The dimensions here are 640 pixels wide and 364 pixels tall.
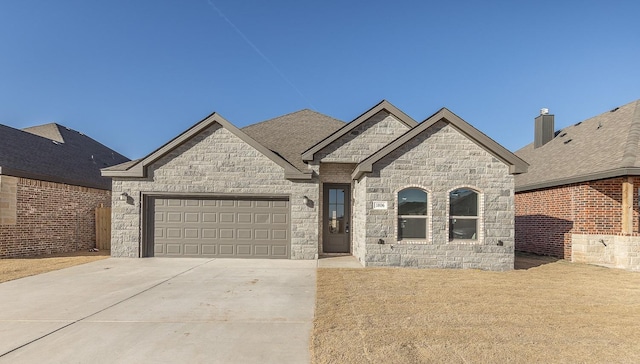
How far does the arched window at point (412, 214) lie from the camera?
10.6 m

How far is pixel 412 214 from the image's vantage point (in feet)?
34.8

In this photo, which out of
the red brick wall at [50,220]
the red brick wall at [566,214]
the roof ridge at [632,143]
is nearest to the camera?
the roof ridge at [632,143]

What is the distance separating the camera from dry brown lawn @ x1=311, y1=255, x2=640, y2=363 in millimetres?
4363

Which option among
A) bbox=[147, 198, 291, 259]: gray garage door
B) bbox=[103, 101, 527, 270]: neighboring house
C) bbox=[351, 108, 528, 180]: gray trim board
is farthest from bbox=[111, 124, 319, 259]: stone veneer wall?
bbox=[351, 108, 528, 180]: gray trim board

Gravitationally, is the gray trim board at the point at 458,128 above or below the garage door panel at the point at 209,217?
above

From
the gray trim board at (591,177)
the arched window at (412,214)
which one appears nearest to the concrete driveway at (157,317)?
the arched window at (412,214)

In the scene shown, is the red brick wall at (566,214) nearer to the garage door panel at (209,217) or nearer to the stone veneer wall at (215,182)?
the stone veneer wall at (215,182)

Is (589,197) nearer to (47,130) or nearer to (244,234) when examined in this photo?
(244,234)

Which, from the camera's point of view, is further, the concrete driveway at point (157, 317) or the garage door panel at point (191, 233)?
the garage door panel at point (191, 233)

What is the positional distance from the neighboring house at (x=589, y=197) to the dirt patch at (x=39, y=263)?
59.0 feet

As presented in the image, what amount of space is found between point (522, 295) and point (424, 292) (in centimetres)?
220

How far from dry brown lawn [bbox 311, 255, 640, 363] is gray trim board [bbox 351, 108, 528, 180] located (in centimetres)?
345

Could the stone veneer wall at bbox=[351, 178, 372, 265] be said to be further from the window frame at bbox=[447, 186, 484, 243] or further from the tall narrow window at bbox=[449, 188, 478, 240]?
the tall narrow window at bbox=[449, 188, 478, 240]

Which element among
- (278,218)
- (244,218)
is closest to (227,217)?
(244,218)
